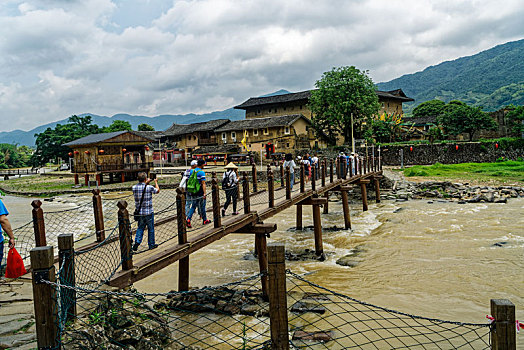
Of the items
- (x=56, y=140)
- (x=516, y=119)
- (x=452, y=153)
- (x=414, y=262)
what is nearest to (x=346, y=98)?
(x=452, y=153)

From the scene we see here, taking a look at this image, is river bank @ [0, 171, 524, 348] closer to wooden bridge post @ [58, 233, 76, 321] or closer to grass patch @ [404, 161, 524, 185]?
wooden bridge post @ [58, 233, 76, 321]

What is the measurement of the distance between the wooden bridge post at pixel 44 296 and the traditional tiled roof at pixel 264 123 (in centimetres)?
4225

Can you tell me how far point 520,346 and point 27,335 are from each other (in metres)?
8.03

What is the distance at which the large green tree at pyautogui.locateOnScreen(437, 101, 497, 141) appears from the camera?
143 ft

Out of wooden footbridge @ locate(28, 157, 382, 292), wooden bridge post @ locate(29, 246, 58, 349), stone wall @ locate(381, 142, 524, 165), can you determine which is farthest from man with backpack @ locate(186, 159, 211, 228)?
stone wall @ locate(381, 142, 524, 165)

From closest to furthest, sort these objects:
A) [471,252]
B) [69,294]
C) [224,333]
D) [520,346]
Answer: [69,294]
[520,346]
[224,333]
[471,252]

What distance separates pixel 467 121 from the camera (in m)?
44.6

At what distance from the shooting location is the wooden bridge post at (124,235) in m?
5.67

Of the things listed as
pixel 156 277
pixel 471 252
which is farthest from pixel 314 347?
pixel 471 252

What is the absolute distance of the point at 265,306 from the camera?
8.69 m

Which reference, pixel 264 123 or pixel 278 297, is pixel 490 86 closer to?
pixel 264 123

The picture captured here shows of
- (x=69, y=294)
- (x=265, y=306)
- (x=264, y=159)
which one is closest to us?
(x=69, y=294)

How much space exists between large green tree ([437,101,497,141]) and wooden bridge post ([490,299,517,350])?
1832 inches

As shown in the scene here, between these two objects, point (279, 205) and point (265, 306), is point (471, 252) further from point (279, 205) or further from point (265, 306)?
point (265, 306)
